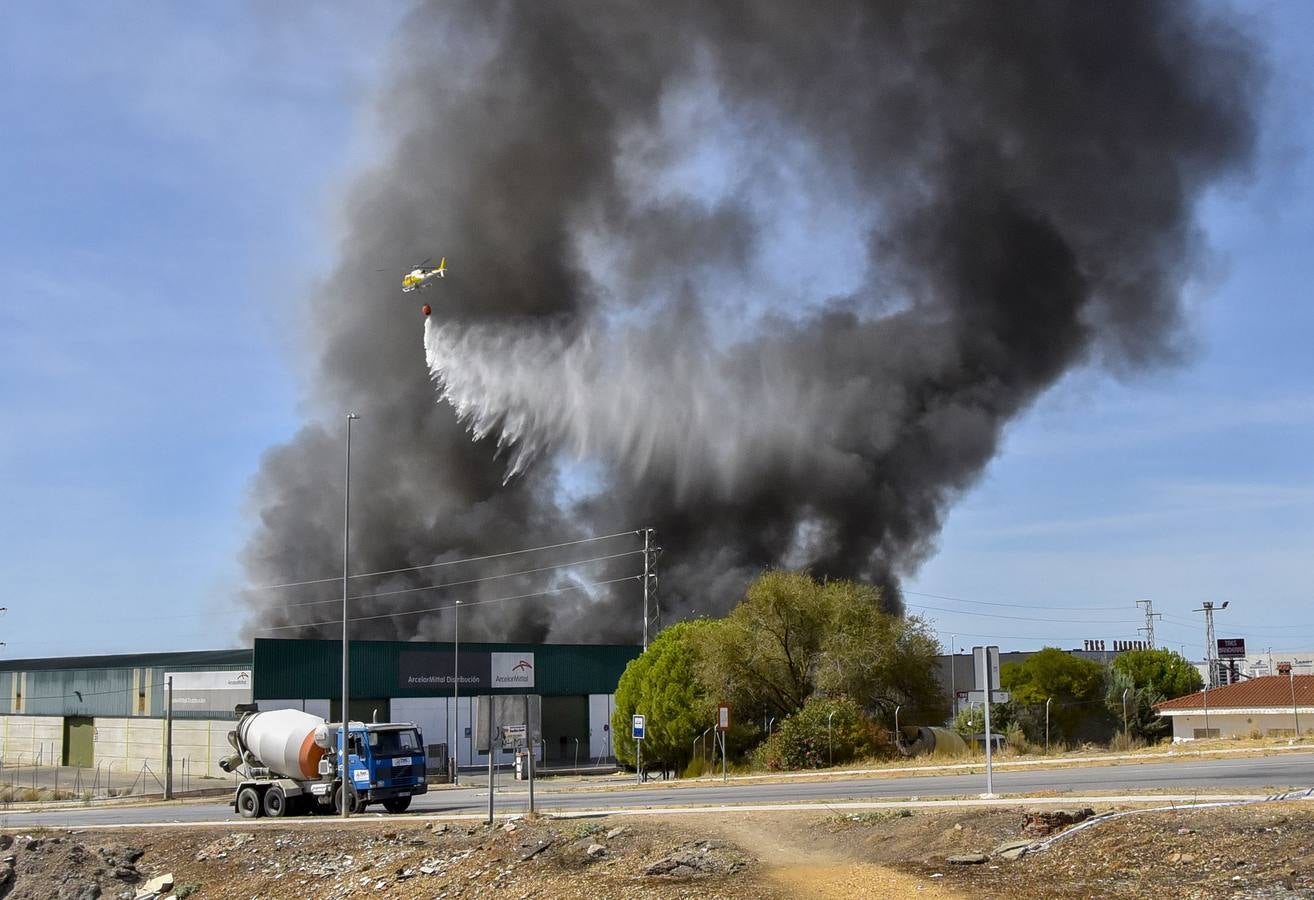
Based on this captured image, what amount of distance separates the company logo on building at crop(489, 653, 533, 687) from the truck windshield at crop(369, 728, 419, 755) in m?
35.5

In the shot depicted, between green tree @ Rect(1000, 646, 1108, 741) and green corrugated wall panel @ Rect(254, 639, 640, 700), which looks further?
green tree @ Rect(1000, 646, 1108, 741)

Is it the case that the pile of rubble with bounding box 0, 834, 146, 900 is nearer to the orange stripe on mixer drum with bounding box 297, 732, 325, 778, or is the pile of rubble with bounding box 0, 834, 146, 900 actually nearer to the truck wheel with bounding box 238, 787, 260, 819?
the truck wheel with bounding box 238, 787, 260, 819

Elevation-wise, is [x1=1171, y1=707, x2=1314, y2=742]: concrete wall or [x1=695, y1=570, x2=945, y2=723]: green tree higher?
[x1=695, y1=570, x2=945, y2=723]: green tree

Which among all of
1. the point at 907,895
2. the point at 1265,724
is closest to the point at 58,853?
the point at 907,895

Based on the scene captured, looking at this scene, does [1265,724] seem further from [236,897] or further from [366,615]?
[366,615]

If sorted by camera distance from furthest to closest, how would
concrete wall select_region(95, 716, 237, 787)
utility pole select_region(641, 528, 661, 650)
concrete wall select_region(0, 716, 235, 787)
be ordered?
utility pole select_region(641, 528, 661, 650)
concrete wall select_region(0, 716, 235, 787)
concrete wall select_region(95, 716, 237, 787)

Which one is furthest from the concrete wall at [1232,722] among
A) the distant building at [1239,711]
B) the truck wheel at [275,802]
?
the truck wheel at [275,802]

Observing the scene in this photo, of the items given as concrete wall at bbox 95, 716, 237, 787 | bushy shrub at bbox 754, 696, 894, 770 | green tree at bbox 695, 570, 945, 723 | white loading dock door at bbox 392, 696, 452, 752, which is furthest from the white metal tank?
white loading dock door at bbox 392, 696, 452, 752

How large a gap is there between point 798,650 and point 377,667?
23088 mm

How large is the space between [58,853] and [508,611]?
225 feet

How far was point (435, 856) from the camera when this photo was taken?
20812mm

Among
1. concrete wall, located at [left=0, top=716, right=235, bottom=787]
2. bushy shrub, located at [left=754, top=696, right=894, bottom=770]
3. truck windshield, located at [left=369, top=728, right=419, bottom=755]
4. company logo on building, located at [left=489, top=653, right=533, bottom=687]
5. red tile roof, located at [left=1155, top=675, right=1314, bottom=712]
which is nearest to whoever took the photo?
truck windshield, located at [left=369, top=728, right=419, bottom=755]

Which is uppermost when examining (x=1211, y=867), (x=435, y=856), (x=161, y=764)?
(x=1211, y=867)

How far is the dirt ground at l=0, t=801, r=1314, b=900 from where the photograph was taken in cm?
1311
